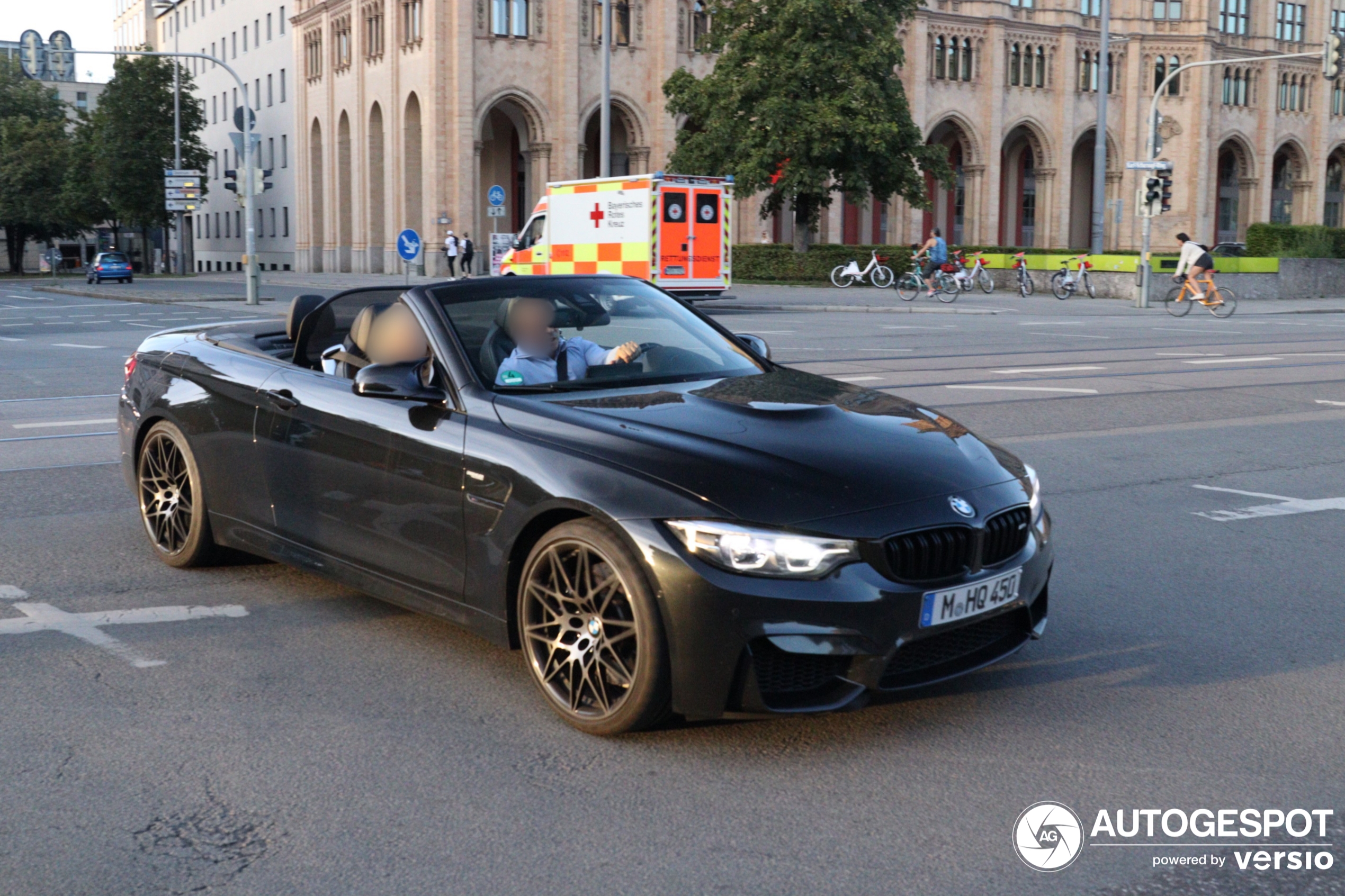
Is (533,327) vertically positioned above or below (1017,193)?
below

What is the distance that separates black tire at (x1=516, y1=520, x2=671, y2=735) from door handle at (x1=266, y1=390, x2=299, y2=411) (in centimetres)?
154

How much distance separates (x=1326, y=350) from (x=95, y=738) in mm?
18779

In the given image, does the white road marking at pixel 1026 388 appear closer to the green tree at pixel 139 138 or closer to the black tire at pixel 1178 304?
the black tire at pixel 1178 304

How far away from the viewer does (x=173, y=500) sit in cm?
636

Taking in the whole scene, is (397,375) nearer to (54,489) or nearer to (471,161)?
(54,489)

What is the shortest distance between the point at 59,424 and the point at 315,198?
63894 mm

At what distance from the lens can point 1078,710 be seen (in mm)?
4461

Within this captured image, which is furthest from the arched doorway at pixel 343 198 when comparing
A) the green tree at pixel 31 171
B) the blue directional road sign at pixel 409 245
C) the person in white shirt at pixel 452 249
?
the blue directional road sign at pixel 409 245

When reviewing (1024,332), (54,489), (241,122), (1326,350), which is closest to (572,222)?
(241,122)

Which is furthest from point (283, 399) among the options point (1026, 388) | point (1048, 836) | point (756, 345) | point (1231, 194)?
point (1231, 194)

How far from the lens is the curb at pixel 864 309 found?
31469 millimetres

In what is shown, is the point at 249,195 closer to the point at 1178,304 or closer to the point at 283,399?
the point at 1178,304

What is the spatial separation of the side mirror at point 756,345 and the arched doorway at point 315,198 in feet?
226

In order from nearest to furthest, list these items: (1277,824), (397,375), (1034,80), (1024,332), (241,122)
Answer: (1277,824)
(397,375)
(1024,332)
(241,122)
(1034,80)
